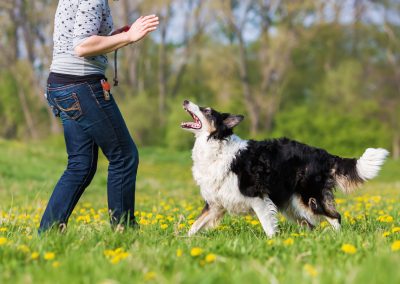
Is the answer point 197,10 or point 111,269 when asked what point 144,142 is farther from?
point 111,269

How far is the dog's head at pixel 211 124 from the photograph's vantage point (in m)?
5.01

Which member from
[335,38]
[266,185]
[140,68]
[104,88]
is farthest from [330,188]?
[140,68]

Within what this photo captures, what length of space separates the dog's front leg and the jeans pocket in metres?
1.70

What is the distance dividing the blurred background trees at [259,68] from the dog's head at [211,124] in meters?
23.6

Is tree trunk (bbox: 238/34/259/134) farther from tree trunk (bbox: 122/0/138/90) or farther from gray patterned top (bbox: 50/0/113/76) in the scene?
gray patterned top (bbox: 50/0/113/76)

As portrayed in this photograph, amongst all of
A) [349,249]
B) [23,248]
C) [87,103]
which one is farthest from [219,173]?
[23,248]

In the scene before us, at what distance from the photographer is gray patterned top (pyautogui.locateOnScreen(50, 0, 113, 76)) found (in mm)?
4141

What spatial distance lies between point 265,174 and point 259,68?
36217 mm

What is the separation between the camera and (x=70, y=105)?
4262mm

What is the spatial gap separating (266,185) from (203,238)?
3.90 ft

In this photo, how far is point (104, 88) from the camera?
4.32 meters

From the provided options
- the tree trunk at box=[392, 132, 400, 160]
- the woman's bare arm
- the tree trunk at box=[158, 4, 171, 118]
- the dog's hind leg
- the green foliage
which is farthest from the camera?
the tree trunk at box=[158, 4, 171, 118]

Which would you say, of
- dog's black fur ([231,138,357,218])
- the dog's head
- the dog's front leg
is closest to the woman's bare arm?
the dog's head

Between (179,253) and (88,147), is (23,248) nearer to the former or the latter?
(179,253)
